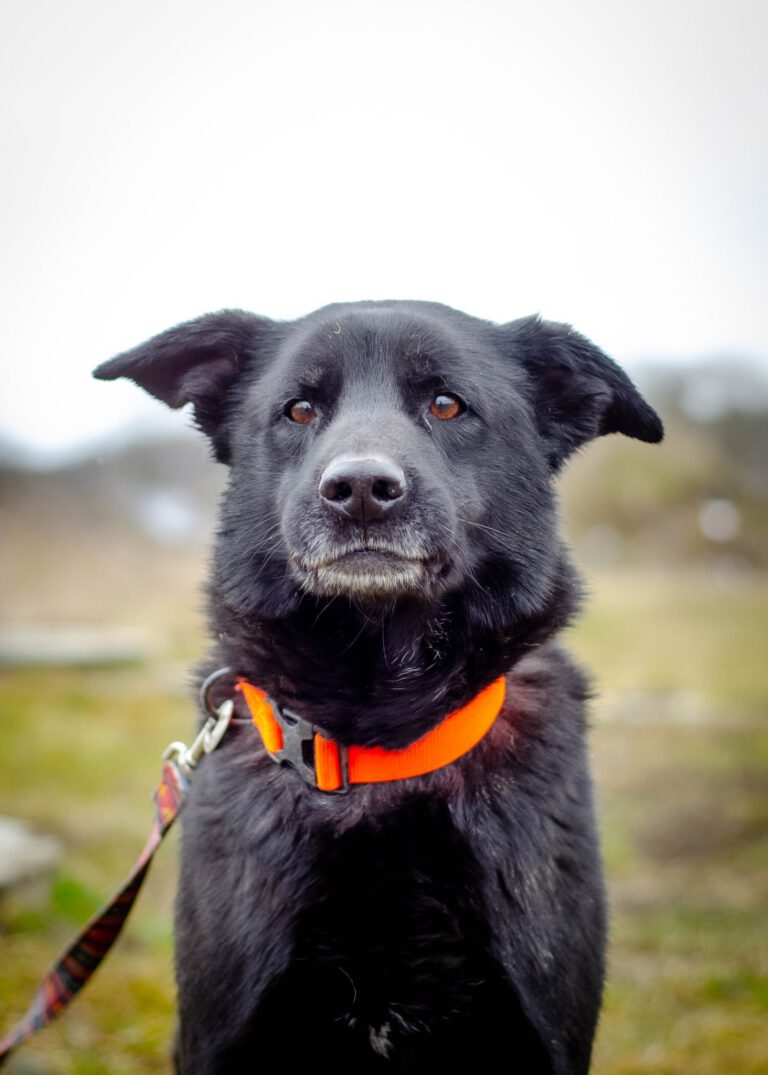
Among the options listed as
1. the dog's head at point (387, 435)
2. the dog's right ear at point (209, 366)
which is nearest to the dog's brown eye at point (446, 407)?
the dog's head at point (387, 435)

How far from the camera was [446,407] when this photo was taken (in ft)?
8.10

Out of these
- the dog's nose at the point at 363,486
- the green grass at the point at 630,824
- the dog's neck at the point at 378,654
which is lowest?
the green grass at the point at 630,824

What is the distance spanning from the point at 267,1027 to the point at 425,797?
2.11ft

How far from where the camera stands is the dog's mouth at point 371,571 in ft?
7.16

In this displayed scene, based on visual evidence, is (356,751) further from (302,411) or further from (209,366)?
(209,366)

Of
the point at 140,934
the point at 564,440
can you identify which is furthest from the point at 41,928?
the point at 564,440

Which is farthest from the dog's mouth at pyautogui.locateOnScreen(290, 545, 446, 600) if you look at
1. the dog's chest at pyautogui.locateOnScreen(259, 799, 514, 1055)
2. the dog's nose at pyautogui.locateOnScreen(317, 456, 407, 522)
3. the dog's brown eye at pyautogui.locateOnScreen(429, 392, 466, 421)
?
the dog's chest at pyautogui.locateOnScreen(259, 799, 514, 1055)

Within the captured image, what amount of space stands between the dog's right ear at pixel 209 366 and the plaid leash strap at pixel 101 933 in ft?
3.40

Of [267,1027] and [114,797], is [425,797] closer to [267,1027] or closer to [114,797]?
[267,1027]

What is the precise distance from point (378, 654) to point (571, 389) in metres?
1.05

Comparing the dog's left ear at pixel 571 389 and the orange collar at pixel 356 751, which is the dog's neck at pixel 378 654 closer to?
the orange collar at pixel 356 751

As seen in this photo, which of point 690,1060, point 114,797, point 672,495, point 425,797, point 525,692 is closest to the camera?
point 425,797

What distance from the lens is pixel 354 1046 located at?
207cm

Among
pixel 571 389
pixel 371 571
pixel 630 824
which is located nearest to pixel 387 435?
pixel 371 571
